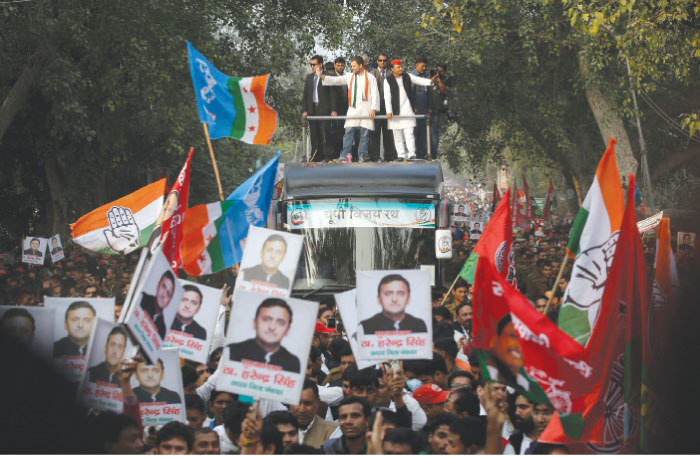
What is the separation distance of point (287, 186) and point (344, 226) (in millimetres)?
976

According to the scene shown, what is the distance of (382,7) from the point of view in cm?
2272

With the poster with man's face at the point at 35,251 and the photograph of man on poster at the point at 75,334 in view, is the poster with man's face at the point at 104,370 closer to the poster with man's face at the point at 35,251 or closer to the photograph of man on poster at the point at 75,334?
the photograph of man on poster at the point at 75,334

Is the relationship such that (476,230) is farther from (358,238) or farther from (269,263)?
(269,263)

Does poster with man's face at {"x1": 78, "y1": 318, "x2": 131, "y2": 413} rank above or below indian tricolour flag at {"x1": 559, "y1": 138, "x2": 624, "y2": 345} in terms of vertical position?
below

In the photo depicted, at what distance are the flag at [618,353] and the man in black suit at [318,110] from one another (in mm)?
8932

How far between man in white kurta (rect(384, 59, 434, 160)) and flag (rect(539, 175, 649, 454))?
27.2ft

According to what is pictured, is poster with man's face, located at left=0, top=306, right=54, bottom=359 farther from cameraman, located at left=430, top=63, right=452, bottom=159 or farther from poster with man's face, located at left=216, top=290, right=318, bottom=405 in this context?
cameraman, located at left=430, top=63, right=452, bottom=159

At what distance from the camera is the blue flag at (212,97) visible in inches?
448

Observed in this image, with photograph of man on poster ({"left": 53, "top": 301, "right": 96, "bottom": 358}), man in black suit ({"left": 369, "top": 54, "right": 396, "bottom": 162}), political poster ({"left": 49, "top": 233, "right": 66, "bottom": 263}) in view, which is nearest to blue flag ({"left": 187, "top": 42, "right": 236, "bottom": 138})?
man in black suit ({"left": 369, "top": 54, "right": 396, "bottom": 162})

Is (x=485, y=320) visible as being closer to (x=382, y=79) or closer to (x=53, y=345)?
(x=53, y=345)

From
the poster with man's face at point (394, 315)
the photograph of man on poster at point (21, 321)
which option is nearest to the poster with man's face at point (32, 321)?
the photograph of man on poster at point (21, 321)

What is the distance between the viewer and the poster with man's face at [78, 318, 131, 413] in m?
4.99

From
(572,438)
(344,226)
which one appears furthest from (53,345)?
(344,226)

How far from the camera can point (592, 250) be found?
20.0 feet
